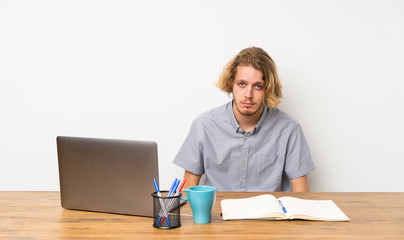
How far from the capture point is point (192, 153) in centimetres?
225

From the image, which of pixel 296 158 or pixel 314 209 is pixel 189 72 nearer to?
pixel 296 158

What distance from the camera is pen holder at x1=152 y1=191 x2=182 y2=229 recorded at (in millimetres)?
1164

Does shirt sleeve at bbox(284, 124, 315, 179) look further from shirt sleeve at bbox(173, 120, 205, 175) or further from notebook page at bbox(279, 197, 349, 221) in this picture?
notebook page at bbox(279, 197, 349, 221)

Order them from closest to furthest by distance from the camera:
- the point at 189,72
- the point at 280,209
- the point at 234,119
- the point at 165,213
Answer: the point at 165,213, the point at 280,209, the point at 234,119, the point at 189,72

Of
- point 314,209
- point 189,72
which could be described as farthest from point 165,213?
point 189,72

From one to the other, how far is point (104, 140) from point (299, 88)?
1513 mm

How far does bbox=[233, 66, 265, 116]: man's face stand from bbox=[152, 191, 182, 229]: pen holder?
0.99 m

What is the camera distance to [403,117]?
247 cm

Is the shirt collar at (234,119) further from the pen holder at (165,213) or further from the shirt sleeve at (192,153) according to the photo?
the pen holder at (165,213)

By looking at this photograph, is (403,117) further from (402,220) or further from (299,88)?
(402,220)

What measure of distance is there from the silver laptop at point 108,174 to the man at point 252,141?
3.15ft

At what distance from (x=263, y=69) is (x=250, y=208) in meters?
0.97

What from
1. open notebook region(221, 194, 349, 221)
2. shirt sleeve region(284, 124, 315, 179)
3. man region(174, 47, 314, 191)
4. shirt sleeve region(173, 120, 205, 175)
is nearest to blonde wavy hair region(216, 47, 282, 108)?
man region(174, 47, 314, 191)

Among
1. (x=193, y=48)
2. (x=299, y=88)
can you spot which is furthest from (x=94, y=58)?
(x=299, y=88)
